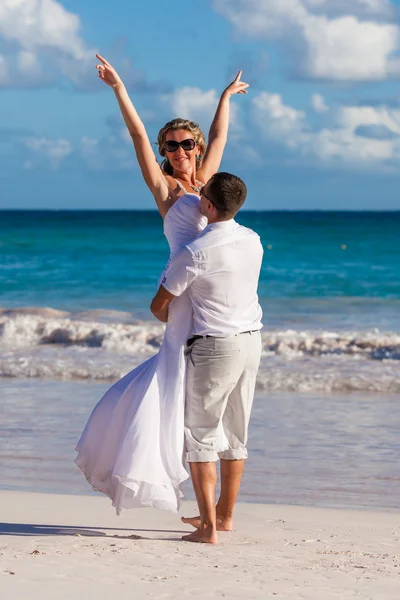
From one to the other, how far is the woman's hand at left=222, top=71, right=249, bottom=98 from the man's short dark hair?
839mm

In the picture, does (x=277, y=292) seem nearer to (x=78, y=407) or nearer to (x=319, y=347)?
(x=319, y=347)

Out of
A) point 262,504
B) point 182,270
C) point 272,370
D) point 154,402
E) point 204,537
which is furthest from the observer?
point 272,370

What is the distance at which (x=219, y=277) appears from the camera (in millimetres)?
4172

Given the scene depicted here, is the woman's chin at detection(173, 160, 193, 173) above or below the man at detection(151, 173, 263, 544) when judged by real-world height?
above

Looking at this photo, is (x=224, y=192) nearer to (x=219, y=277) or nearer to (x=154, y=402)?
(x=219, y=277)

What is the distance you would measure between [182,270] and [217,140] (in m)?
0.86

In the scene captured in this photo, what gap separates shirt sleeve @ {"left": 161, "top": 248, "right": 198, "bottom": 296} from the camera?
4098 millimetres

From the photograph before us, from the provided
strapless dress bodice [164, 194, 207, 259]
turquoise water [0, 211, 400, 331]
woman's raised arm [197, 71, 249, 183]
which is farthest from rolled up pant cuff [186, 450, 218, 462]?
turquoise water [0, 211, 400, 331]

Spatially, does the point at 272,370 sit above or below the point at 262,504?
above

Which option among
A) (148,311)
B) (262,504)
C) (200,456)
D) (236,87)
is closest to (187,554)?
(200,456)

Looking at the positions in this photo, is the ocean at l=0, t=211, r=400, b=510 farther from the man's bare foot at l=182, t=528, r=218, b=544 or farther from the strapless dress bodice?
the strapless dress bodice

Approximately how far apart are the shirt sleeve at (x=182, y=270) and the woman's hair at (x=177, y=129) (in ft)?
1.82

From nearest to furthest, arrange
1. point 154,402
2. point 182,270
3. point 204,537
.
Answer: point 182,270 → point 154,402 → point 204,537

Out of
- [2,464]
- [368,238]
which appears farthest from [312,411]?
[368,238]
